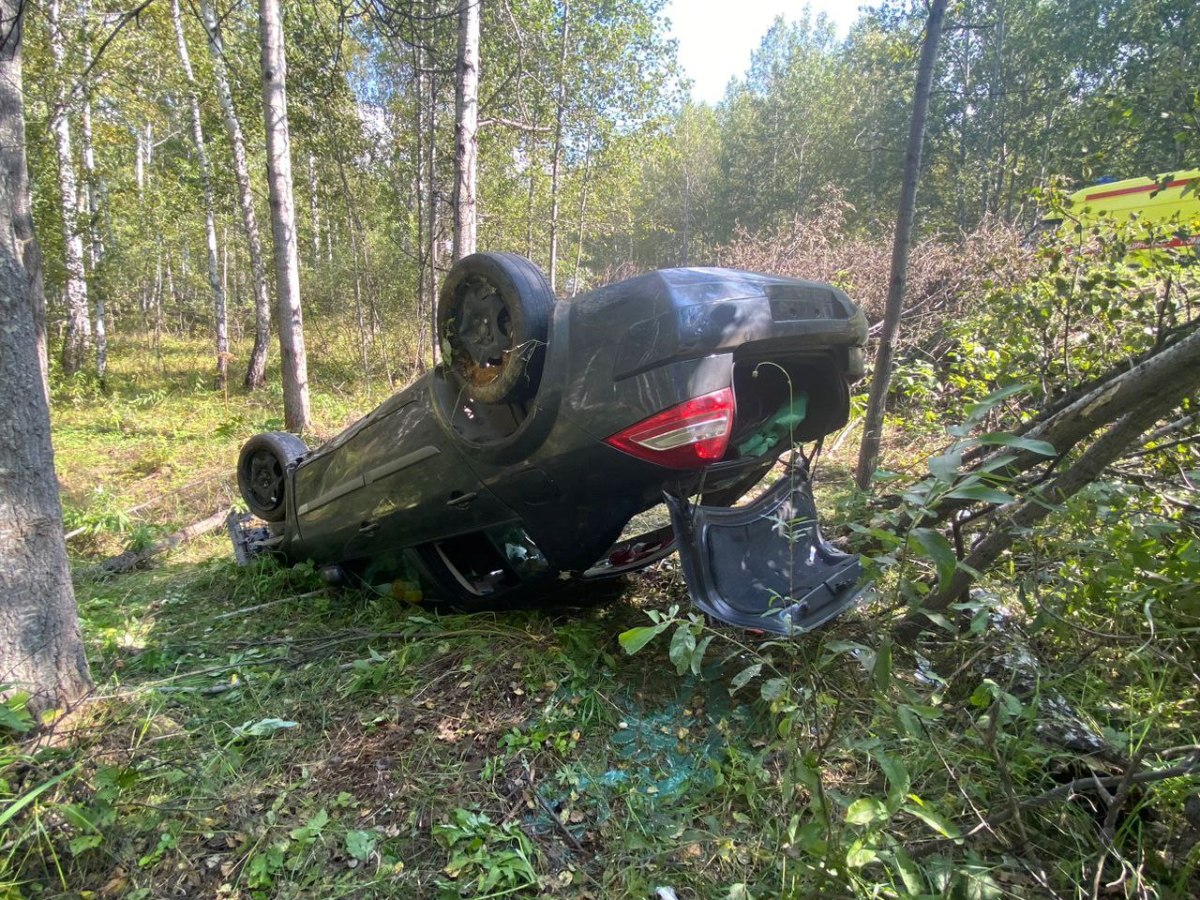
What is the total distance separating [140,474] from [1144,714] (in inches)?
407

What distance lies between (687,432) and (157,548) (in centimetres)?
555

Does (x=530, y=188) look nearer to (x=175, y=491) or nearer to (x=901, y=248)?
(x=175, y=491)

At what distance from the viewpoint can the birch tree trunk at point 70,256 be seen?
1254cm

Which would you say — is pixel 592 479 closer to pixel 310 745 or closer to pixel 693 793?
pixel 693 793

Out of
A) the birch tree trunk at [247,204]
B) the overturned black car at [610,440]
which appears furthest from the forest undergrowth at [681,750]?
the birch tree trunk at [247,204]

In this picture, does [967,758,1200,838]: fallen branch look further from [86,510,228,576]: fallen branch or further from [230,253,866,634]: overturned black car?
[86,510,228,576]: fallen branch

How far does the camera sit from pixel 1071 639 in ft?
6.53

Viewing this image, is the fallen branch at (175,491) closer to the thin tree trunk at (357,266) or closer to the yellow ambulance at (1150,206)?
the thin tree trunk at (357,266)

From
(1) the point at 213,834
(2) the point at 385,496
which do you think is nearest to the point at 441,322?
(2) the point at 385,496

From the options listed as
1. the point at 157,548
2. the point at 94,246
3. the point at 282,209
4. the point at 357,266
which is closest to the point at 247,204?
the point at 357,266

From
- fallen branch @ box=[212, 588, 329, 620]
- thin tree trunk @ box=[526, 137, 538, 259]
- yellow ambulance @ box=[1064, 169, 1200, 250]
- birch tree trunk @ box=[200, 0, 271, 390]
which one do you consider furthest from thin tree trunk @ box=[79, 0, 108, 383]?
yellow ambulance @ box=[1064, 169, 1200, 250]

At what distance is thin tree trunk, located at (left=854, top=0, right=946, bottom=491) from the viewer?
13.3 feet

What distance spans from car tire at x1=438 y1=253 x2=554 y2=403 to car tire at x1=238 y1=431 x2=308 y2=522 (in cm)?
198

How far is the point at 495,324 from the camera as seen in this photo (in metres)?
2.50
